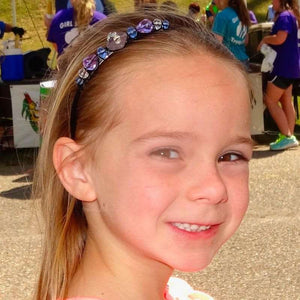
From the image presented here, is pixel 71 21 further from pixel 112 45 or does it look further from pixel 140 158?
pixel 140 158

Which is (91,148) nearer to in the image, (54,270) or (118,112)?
(118,112)

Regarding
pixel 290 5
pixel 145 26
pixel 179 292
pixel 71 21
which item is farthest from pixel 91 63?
pixel 290 5

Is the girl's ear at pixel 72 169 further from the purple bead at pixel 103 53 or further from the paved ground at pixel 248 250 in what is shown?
the paved ground at pixel 248 250

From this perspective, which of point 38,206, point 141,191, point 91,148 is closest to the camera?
point 141,191

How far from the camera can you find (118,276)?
5.01 feet

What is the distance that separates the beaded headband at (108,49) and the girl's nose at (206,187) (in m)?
0.34

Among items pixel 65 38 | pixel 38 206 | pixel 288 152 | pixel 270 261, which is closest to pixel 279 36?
pixel 288 152

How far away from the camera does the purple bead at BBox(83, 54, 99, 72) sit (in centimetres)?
158

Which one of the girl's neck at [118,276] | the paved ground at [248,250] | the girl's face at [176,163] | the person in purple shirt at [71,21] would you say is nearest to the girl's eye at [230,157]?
the girl's face at [176,163]

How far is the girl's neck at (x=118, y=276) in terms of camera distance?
150cm

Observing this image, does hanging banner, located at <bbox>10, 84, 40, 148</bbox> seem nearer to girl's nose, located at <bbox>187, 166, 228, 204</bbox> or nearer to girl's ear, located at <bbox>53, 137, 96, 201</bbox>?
girl's ear, located at <bbox>53, 137, 96, 201</bbox>

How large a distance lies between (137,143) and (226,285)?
272 centimetres

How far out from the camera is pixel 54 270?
1.62 meters

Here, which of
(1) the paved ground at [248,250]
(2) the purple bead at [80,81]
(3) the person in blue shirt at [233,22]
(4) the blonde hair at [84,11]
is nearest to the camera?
(2) the purple bead at [80,81]
